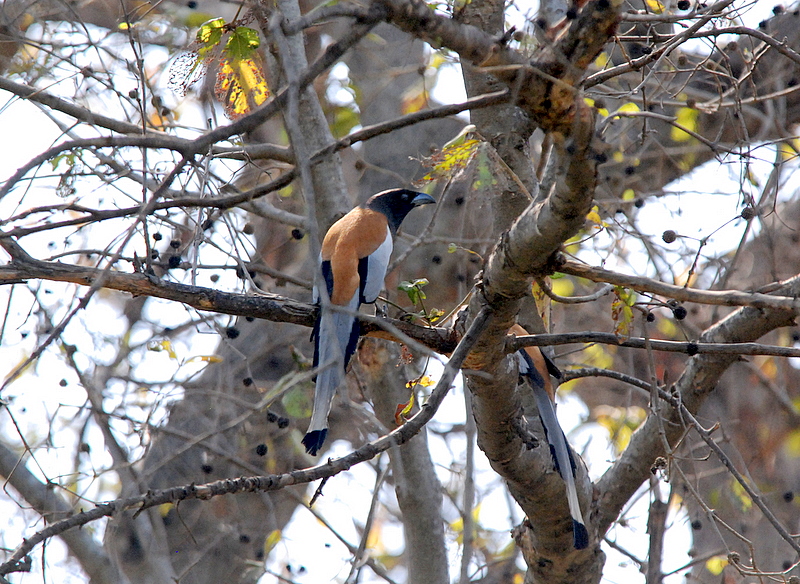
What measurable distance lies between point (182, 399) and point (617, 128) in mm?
3162

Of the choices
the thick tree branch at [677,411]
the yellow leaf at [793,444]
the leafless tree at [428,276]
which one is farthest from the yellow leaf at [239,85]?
the yellow leaf at [793,444]

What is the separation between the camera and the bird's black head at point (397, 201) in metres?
4.22

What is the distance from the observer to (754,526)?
5406mm

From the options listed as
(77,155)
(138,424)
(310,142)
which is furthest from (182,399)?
(77,155)

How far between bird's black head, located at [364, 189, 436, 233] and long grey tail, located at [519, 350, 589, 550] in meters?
1.29

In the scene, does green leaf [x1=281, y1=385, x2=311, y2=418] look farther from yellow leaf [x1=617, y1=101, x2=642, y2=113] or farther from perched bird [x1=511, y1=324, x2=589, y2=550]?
yellow leaf [x1=617, y1=101, x2=642, y2=113]

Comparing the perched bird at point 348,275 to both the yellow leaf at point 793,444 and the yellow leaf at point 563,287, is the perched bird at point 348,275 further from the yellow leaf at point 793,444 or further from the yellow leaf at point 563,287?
the yellow leaf at point 793,444

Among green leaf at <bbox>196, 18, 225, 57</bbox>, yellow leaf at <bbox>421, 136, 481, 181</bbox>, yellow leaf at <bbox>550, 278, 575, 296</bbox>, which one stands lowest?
yellow leaf at <bbox>421, 136, 481, 181</bbox>

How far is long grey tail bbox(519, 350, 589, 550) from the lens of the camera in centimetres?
313

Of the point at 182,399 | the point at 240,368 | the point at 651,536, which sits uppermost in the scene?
the point at 240,368

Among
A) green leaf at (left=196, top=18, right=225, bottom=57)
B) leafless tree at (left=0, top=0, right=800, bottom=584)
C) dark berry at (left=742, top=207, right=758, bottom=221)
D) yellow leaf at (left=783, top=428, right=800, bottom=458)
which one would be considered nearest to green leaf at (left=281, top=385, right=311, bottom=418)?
leafless tree at (left=0, top=0, right=800, bottom=584)

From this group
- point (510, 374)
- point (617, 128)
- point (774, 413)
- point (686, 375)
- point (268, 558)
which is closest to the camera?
point (510, 374)

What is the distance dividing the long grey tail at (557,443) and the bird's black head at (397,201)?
A: 1.29 meters

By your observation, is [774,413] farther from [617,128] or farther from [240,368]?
[240,368]
